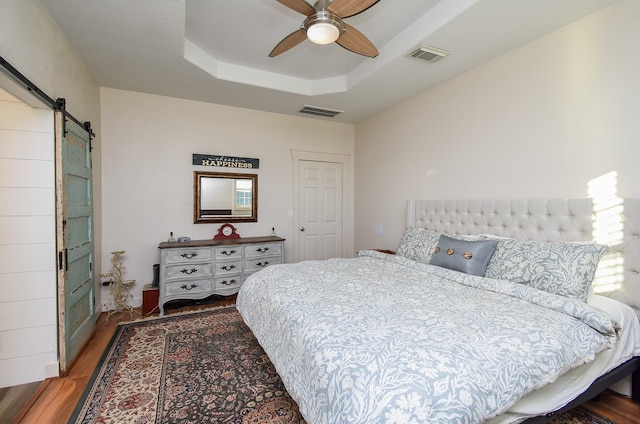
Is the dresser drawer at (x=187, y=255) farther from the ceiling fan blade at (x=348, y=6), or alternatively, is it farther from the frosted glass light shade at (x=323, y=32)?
the ceiling fan blade at (x=348, y=6)

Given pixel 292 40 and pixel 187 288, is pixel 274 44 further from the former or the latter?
pixel 187 288

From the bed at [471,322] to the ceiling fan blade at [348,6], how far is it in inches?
70.7

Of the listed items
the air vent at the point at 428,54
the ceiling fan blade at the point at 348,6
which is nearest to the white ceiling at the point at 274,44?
the air vent at the point at 428,54

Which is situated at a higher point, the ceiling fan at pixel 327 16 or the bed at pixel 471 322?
the ceiling fan at pixel 327 16

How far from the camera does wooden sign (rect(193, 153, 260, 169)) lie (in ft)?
13.0

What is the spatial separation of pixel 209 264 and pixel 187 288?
0.36m

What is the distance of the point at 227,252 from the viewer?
3721mm

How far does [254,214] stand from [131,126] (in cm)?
187

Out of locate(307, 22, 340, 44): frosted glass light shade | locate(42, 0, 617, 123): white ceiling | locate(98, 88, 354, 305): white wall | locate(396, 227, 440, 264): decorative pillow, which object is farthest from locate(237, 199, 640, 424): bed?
locate(98, 88, 354, 305): white wall

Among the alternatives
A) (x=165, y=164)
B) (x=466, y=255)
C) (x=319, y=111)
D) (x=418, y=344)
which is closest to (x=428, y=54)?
(x=466, y=255)

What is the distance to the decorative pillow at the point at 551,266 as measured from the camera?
72.0 inches

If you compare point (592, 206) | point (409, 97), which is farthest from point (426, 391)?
point (409, 97)

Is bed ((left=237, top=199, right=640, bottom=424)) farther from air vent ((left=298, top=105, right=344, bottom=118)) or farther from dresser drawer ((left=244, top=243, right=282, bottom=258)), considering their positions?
air vent ((left=298, top=105, right=344, bottom=118))

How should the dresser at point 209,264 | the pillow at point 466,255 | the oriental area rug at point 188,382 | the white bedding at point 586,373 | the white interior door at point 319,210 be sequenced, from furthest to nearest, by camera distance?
the white interior door at point 319,210 < the dresser at point 209,264 < the pillow at point 466,255 < the oriental area rug at point 188,382 < the white bedding at point 586,373
